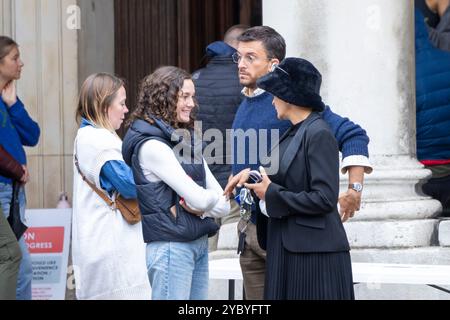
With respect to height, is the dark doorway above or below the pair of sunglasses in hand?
above

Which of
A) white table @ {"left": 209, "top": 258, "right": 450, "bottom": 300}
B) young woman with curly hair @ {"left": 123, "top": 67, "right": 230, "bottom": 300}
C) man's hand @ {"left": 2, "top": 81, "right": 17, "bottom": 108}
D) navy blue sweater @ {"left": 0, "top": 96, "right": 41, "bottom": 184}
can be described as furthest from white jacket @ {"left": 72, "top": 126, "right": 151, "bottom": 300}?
man's hand @ {"left": 2, "top": 81, "right": 17, "bottom": 108}

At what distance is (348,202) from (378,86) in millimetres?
2340

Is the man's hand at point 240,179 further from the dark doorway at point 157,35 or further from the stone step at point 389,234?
the dark doorway at point 157,35

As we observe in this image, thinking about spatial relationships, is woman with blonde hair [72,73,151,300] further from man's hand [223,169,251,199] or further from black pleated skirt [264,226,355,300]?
black pleated skirt [264,226,355,300]

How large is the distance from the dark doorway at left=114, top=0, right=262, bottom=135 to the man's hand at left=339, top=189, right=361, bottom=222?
5.46m

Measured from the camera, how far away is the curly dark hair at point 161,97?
612cm

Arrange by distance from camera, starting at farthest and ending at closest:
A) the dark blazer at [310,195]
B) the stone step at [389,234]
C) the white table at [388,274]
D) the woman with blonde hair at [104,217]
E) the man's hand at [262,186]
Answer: the stone step at [389,234], the woman with blonde hair at [104,217], the white table at [388,274], the man's hand at [262,186], the dark blazer at [310,195]

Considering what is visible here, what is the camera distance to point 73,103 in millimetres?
10422

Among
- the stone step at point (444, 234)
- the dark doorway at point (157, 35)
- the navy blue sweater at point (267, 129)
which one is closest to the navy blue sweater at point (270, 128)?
the navy blue sweater at point (267, 129)

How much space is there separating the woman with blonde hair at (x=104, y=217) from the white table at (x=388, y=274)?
48 cm

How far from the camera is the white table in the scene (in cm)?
665

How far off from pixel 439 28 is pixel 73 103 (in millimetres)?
3125

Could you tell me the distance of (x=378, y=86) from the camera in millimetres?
8336

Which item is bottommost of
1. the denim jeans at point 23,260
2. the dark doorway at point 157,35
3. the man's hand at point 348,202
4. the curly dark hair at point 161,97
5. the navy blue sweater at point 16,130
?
the denim jeans at point 23,260
